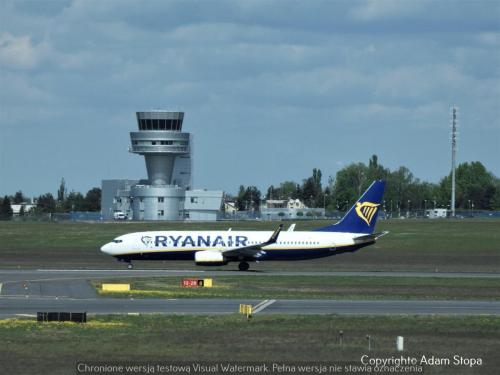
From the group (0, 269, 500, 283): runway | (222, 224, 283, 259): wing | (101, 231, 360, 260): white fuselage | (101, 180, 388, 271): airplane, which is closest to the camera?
(0, 269, 500, 283): runway

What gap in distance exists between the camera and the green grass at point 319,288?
56938 mm

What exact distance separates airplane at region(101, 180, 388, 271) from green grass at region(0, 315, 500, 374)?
35916 mm

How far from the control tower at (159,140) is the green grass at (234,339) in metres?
151

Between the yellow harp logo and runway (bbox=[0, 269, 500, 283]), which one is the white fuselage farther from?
runway (bbox=[0, 269, 500, 283])

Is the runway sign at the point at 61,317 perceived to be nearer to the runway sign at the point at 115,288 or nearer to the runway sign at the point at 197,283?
the runway sign at the point at 115,288

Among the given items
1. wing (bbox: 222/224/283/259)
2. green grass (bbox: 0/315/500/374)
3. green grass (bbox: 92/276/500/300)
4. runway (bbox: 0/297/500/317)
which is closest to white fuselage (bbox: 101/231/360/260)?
wing (bbox: 222/224/283/259)

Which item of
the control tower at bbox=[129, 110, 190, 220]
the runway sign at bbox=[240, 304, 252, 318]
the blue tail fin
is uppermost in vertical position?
the control tower at bbox=[129, 110, 190, 220]

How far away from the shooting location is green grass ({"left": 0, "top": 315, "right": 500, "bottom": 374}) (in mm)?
32906

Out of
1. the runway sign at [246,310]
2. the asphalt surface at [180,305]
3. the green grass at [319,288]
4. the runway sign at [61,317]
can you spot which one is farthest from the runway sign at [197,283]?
the runway sign at [61,317]

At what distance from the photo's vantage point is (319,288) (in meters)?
62.2

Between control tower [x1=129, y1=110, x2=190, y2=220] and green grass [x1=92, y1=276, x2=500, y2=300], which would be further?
control tower [x1=129, y1=110, x2=190, y2=220]

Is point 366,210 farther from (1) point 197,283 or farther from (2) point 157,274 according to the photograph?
(1) point 197,283

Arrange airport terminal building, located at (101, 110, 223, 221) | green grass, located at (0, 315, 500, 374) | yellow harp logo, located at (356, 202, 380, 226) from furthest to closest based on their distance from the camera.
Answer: airport terminal building, located at (101, 110, 223, 221), yellow harp logo, located at (356, 202, 380, 226), green grass, located at (0, 315, 500, 374)

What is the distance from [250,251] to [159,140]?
11569cm
